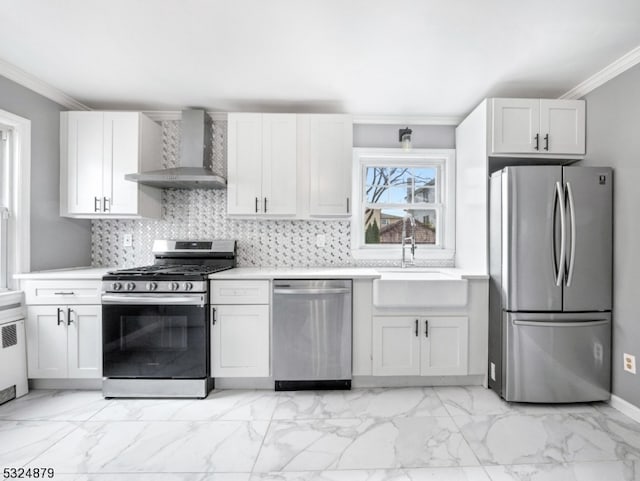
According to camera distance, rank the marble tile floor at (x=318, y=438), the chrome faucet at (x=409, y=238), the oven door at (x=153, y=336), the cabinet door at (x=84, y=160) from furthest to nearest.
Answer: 1. the chrome faucet at (x=409, y=238)
2. the cabinet door at (x=84, y=160)
3. the oven door at (x=153, y=336)
4. the marble tile floor at (x=318, y=438)

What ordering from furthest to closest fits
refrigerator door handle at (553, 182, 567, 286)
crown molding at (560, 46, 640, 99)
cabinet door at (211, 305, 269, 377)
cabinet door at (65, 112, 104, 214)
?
1. cabinet door at (65, 112, 104, 214)
2. cabinet door at (211, 305, 269, 377)
3. refrigerator door handle at (553, 182, 567, 286)
4. crown molding at (560, 46, 640, 99)

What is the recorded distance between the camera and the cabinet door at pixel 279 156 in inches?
111

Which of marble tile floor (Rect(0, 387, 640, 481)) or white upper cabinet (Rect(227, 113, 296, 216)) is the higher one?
white upper cabinet (Rect(227, 113, 296, 216))

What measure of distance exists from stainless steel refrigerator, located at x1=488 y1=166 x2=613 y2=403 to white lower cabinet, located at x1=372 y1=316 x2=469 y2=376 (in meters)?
0.43

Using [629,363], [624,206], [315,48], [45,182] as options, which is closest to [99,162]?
[45,182]

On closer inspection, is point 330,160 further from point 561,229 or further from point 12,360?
point 12,360

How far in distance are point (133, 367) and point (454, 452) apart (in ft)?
7.51

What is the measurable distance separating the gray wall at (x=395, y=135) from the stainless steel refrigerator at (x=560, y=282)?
1059 mm

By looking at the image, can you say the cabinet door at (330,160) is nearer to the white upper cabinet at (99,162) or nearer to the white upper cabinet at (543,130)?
the white upper cabinet at (543,130)

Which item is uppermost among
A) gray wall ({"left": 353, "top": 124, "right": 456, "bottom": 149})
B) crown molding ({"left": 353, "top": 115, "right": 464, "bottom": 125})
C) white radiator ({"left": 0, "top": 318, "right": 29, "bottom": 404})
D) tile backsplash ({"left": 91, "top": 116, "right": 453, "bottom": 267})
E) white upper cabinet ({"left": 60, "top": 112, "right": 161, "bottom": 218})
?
crown molding ({"left": 353, "top": 115, "right": 464, "bottom": 125})

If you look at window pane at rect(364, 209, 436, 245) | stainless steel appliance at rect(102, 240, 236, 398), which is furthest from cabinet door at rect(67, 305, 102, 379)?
window pane at rect(364, 209, 436, 245)

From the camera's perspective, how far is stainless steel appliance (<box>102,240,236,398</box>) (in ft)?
7.74

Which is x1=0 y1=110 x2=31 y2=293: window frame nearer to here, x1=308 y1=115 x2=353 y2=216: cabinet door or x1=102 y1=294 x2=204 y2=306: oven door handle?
x1=102 y1=294 x2=204 y2=306: oven door handle

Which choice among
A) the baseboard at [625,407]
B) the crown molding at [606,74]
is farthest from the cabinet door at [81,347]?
the crown molding at [606,74]
